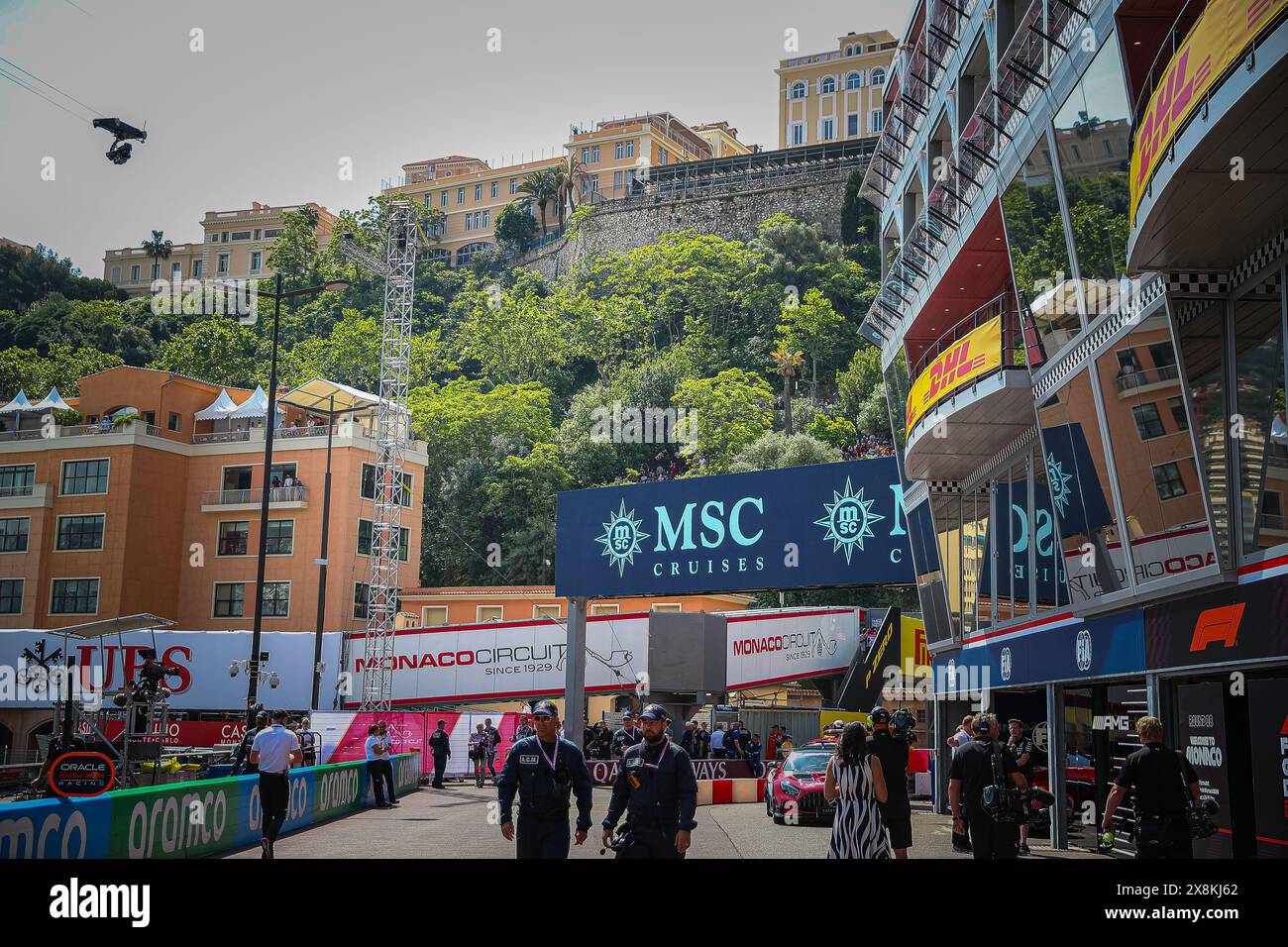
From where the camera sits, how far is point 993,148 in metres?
18.2

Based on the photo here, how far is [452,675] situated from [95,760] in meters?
30.0

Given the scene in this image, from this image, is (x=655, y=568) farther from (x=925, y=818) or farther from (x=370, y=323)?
(x=370, y=323)

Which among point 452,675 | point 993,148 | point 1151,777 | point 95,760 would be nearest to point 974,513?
point 993,148

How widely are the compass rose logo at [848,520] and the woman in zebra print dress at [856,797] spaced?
1907cm

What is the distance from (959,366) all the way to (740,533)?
10609mm

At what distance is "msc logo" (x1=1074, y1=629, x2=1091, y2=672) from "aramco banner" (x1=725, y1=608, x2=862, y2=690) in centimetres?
2184

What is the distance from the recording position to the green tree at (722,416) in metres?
76.9

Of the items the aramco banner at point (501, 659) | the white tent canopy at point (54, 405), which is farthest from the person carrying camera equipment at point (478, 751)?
the white tent canopy at point (54, 405)

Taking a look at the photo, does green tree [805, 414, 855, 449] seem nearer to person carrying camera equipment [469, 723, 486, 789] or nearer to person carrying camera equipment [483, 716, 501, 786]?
person carrying camera equipment [469, 723, 486, 789]

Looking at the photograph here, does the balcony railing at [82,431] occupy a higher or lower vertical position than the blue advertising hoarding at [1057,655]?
higher

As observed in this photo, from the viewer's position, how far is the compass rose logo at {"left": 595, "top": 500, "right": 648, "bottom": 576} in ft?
105

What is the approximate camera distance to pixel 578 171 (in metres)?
134

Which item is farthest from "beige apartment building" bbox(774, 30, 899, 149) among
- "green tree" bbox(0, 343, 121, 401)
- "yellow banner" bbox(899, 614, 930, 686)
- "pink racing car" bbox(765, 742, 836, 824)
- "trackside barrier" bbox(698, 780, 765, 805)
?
"pink racing car" bbox(765, 742, 836, 824)

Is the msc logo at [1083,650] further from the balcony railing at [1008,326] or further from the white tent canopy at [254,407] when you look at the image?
the white tent canopy at [254,407]
